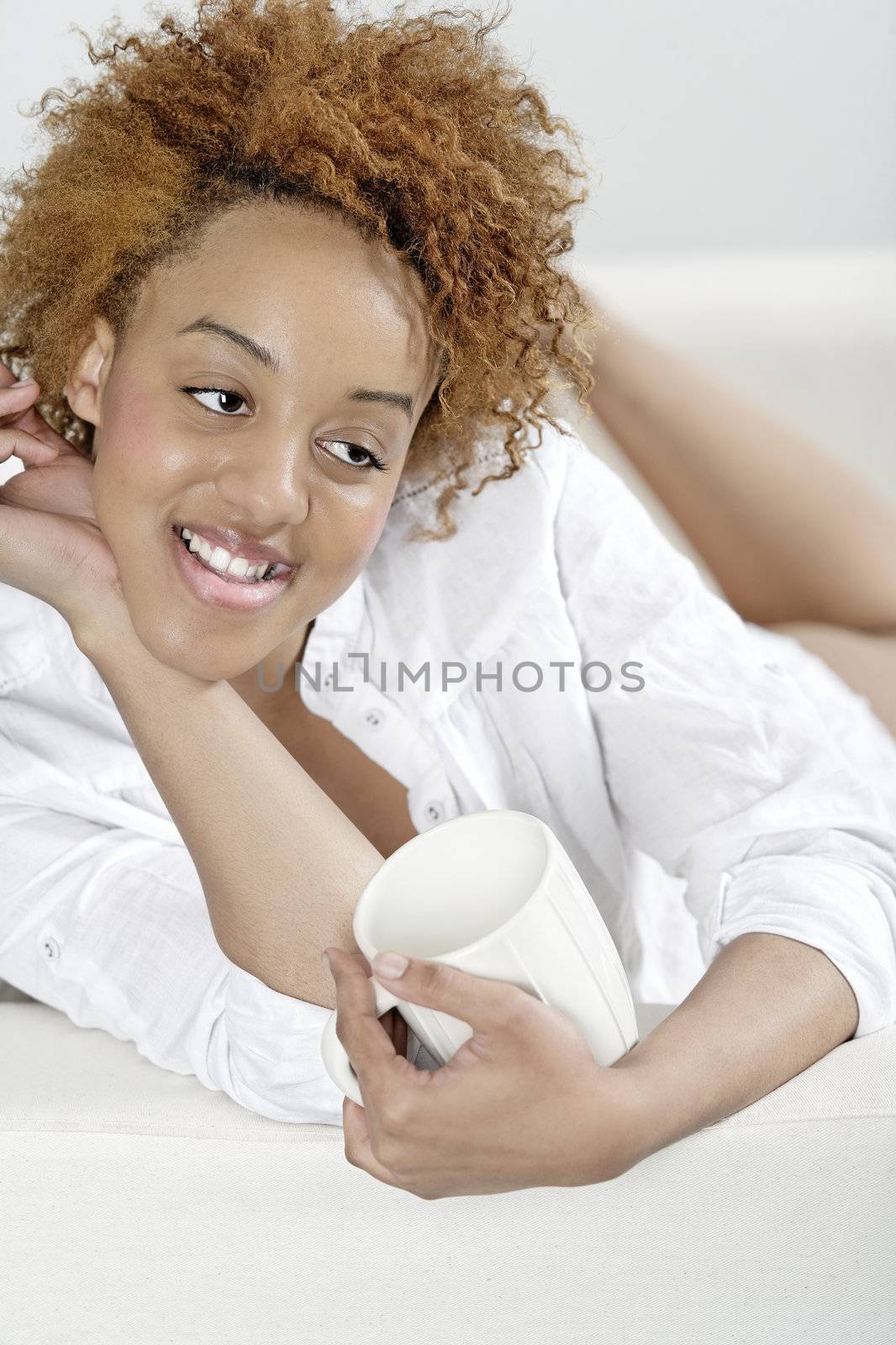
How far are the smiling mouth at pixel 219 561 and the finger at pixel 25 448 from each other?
187 mm

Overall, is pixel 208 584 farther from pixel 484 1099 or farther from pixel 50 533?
pixel 484 1099

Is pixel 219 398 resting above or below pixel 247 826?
above

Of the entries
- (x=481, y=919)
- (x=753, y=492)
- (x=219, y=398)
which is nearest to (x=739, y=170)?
(x=753, y=492)

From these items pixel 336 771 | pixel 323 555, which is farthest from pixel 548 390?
pixel 336 771

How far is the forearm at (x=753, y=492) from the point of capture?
179cm

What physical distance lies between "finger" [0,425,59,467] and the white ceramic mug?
0.55 m

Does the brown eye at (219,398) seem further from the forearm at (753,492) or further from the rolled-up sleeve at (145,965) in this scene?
the forearm at (753,492)

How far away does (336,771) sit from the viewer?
1385mm

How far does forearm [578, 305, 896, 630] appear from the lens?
1.79m

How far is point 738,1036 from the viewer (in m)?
0.94

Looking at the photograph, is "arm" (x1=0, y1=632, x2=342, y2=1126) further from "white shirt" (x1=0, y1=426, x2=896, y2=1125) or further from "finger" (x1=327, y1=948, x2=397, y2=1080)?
"finger" (x1=327, y1=948, x2=397, y2=1080)

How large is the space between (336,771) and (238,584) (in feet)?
1.25

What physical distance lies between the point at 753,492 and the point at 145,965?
1.10m

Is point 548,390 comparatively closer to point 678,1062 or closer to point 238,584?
point 238,584
